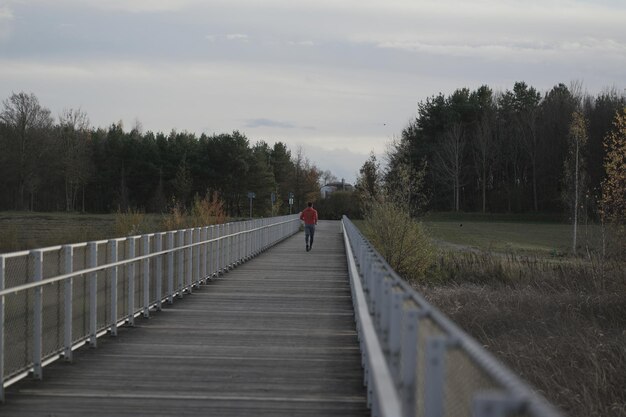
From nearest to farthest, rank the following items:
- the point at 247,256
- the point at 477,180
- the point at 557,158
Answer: the point at 247,256 < the point at 557,158 < the point at 477,180

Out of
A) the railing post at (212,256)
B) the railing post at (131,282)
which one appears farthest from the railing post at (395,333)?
the railing post at (212,256)

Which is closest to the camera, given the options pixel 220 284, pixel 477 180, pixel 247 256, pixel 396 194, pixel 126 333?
pixel 126 333

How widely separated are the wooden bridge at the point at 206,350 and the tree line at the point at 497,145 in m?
65.2

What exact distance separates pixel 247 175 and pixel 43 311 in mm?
78716

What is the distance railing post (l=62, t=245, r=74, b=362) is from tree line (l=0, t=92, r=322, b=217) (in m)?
69.9

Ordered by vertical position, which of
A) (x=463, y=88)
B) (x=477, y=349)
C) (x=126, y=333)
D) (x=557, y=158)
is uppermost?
(x=463, y=88)

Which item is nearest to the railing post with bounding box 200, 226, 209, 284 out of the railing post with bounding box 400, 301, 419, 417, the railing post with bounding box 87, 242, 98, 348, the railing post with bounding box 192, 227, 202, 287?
the railing post with bounding box 192, 227, 202, 287

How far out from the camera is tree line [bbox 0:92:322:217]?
254 ft

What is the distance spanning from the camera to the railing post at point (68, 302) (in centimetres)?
825

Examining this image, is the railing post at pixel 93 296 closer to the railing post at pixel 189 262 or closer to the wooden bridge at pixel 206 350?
the wooden bridge at pixel 206 350

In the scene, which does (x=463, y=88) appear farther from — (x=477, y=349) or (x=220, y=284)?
(x=477, y=349)

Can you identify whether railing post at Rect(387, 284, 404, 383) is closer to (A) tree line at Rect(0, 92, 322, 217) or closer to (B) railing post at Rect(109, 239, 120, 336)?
(B) railing post at Rect(109, 239, 120, 336)

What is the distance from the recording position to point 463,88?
317 feet

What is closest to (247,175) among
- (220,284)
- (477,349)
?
(220,284)
